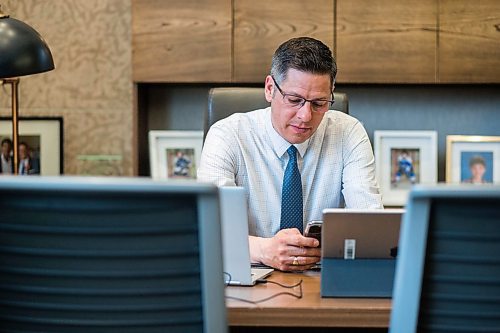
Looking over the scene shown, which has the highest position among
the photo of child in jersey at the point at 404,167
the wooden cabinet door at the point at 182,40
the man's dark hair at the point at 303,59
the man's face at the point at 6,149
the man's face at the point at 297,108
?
the wooden cabinet door at the point at 182,40

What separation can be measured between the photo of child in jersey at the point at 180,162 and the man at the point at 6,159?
703 millimetres

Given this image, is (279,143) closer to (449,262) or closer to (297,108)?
(297,108)

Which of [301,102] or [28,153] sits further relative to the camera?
[28,153]

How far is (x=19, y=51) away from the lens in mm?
2596

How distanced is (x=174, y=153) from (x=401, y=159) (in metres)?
1.01

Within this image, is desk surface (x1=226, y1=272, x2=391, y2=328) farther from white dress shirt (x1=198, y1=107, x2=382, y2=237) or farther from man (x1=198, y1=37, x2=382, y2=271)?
white dress shirt (x1=198, y1=107, x2=382, y2=237)

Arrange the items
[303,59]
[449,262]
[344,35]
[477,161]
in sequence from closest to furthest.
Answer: [449,262] < [303,59] < [344,35] < [477,161]

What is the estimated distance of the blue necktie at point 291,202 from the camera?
97.7 inches

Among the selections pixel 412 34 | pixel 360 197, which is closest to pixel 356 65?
pixel 412 34

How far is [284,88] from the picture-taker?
97.3 inches

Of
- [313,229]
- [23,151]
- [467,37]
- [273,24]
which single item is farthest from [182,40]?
[313,229]

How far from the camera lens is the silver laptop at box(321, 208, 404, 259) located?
1.69 m

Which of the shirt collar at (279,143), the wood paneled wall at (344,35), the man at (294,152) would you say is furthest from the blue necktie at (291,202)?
the wood paneled wall at (344,35)

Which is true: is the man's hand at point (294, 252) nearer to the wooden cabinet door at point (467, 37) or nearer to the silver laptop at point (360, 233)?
the silver laptop at point (360, 233)
